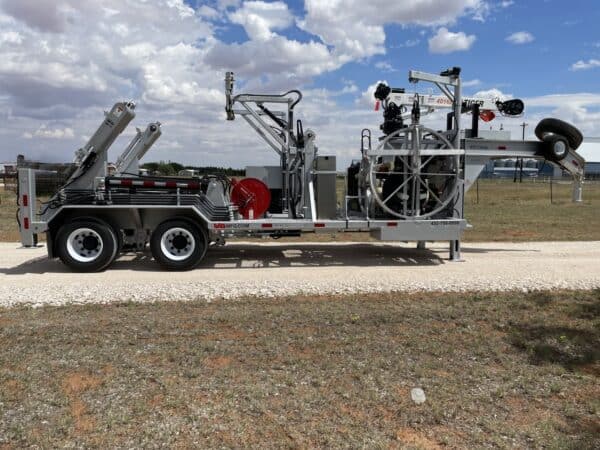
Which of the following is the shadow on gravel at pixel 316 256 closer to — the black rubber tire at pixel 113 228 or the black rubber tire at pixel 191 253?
the black rubber tire at pixel 191 253

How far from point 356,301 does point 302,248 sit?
461cm

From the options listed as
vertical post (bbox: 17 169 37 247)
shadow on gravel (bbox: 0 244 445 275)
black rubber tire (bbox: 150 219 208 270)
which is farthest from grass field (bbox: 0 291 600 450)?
shadow on gravel (bbox: 0 244 445 275)

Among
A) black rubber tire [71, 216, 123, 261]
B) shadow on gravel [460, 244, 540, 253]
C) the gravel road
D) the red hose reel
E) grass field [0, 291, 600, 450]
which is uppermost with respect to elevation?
the red hose reel

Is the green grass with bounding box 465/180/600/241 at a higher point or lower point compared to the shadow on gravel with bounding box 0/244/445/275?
higher

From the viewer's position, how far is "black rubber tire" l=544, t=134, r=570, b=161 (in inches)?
379

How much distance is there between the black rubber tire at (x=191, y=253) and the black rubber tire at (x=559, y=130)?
668cm

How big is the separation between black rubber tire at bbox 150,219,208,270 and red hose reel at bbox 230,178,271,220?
35.2 inches

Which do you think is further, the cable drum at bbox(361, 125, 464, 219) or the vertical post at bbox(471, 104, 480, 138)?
the vertical post at bbox(471, 104, 480, 138)

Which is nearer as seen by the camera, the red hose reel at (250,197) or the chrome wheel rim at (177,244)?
the chrome wheel rim at (177,244)

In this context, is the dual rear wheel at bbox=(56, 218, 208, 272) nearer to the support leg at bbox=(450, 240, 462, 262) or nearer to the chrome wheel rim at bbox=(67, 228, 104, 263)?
the chrome wheel rim at bbox=(67, 228, 104, 263)

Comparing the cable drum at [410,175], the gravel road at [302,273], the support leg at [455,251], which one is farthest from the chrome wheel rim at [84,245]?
the support leg at [455,251]

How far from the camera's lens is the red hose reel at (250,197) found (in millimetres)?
9117

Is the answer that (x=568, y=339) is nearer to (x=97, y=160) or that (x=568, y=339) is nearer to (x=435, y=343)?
(x=435, y=343)

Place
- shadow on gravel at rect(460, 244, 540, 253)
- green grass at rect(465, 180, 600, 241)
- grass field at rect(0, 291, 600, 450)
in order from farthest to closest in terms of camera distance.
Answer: green grass at rect(465, 180, 600, 241) < shadow on gravel at rect(460, 244, 540, 253) < grass field at rect(0, 291, 600, 450)
